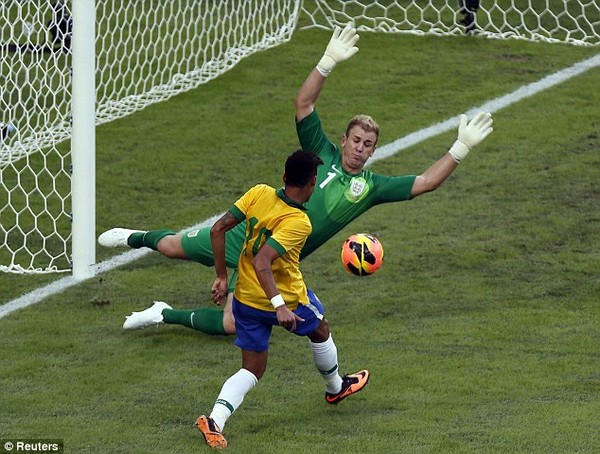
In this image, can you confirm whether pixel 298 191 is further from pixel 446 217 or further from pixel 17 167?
pixel 17 167

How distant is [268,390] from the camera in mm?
7621

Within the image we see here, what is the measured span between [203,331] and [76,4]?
256 cm

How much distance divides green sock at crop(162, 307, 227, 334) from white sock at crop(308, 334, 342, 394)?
4.20 ft

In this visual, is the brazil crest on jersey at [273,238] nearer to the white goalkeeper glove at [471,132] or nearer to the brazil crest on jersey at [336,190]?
the brazil crest on jersey at [336,190]

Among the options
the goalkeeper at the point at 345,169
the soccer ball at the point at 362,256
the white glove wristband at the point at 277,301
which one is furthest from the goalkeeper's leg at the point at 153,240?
the white glove wristband at the point at 277,301

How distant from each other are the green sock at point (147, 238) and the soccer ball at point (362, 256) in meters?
1.31

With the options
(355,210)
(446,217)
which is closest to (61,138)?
(446,217)

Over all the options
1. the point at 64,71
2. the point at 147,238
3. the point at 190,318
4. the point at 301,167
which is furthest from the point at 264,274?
the point at 64,71

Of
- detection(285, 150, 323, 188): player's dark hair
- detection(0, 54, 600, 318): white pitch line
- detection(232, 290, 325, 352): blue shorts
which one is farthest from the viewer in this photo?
detection(0, 54, 600, 318): white pitch line

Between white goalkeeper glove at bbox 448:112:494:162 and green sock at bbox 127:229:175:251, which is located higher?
white goalkeeper glove at bbox 448:112:494:162

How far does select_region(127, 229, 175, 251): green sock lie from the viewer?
28.0ft

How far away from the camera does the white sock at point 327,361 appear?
7215 mm

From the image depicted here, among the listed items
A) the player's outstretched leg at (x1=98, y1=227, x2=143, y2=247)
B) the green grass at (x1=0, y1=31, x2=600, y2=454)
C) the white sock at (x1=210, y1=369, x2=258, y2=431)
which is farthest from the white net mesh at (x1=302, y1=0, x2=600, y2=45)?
the white sock at (x1=210, y1=369, x2=258, y2=431)

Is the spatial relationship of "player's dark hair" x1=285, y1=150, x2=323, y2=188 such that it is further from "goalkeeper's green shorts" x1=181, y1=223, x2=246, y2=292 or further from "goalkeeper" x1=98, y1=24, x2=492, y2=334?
"goalkeeper's green shorts" x1=181, y1=223, x2=246, y2=292
